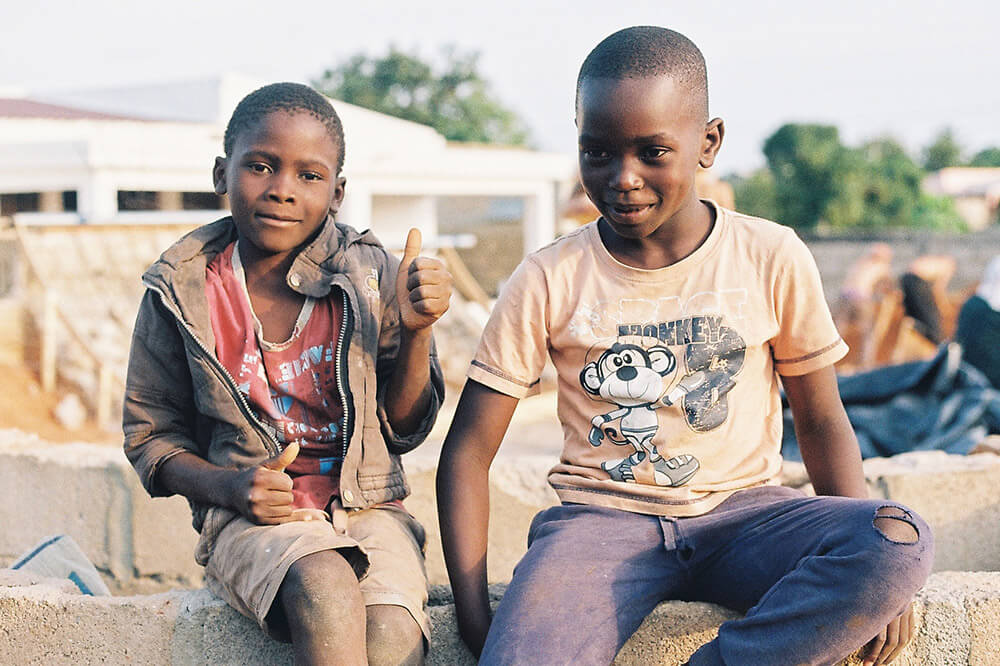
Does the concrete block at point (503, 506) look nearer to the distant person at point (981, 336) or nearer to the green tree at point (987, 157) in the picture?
the distant person at point (981, 336)

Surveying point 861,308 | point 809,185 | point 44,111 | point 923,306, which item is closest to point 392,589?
point 923,306

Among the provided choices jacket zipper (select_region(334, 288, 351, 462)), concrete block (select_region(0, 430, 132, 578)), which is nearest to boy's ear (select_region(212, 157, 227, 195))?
jacket zipper (select_region(334, 288, 351, 462))

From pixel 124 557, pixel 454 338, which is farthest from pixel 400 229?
pixel 124 557

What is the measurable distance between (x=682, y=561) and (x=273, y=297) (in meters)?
1.14

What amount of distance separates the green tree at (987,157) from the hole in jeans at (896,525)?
59.1 m

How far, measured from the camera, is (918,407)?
207 inches

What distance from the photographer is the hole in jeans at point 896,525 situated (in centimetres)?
186

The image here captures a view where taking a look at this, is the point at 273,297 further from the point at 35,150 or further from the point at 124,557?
the point at 35,150

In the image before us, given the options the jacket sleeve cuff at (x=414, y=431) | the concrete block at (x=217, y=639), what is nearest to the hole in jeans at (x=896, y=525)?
the jacket sleeve cuff at (x=414, y=431)

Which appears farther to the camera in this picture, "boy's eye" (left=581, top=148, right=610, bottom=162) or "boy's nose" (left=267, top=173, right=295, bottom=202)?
"boy's nose" (left=267, top=173, right=295, bottom=202)

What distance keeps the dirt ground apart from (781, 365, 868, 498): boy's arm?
7.53 metres

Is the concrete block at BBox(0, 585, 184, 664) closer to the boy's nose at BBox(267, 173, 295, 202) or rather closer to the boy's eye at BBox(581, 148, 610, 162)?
the boy's nose at BBox(267, 173, 295, 202)

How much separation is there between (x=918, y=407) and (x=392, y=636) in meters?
4.03

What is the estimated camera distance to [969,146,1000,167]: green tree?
5576 cm
